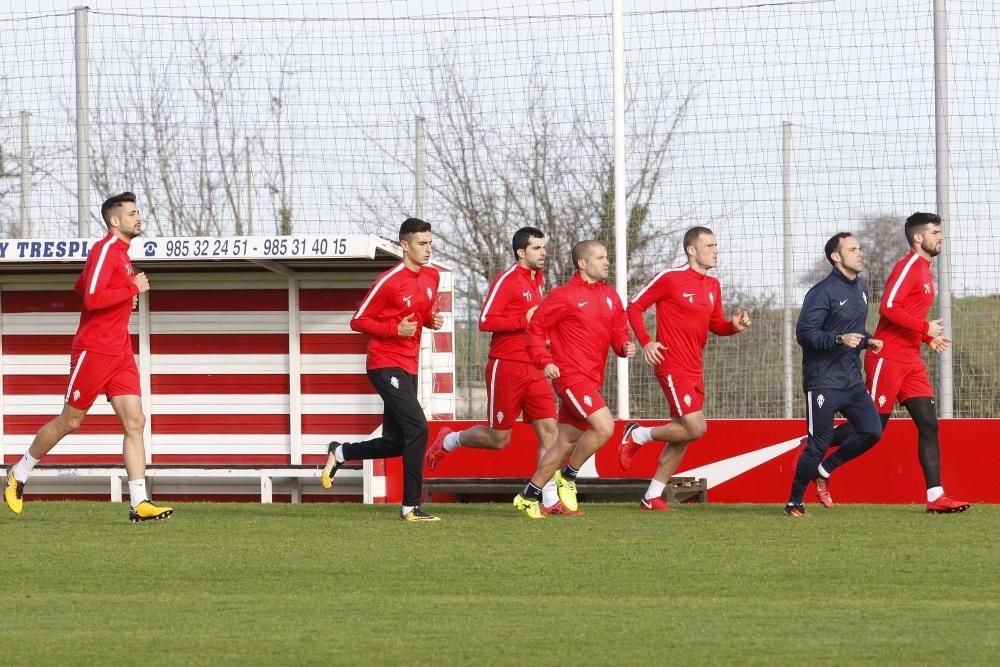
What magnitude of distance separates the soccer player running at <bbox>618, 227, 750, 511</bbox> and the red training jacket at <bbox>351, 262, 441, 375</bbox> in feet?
5.43

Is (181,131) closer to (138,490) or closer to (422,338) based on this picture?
(422,338)

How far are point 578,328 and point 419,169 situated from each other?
328 cm

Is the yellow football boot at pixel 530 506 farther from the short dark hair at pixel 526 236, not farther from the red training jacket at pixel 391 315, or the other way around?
the short dark hair at pixel 526 236

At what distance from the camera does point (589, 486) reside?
12.4m

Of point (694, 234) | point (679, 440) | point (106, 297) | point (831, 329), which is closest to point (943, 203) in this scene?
point (831, 329)

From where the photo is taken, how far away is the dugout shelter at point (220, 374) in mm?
13656

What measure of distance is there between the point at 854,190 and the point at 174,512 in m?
6.15

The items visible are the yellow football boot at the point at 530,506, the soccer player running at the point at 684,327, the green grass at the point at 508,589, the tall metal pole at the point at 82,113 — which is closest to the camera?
the green grass at the point at 508,589

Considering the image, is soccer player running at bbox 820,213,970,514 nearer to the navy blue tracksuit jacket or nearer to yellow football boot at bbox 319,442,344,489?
the navy blue tracksuit jacket

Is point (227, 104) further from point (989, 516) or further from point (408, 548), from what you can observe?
point (989, 516)

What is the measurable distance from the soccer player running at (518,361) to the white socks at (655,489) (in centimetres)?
75

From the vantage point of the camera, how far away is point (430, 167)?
13.4 metres

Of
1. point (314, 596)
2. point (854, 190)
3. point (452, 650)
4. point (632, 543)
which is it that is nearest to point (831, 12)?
point (854, 190)

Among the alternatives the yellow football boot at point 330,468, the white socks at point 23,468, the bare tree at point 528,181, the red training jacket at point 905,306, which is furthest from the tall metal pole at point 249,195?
the red training jacket at point 905,306
